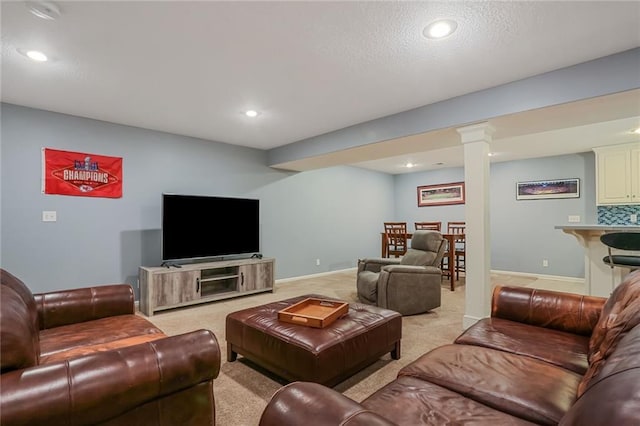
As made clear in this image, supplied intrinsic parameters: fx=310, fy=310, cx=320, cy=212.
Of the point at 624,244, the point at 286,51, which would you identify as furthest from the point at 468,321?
the point at 286,51

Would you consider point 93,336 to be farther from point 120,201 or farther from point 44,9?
point 120,201

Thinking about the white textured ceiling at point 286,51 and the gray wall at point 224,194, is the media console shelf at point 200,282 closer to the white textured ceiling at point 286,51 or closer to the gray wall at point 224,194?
the gray wall at point 224,194

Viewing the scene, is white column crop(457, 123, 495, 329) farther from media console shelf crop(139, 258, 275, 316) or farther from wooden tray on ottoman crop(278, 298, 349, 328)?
media console shelf crop(139, 258, 275, 316)

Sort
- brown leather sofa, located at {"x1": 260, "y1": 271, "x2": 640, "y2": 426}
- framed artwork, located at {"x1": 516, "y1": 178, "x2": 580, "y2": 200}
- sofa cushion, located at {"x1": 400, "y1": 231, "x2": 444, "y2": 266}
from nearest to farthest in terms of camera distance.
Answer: brown leather sofa, located at {"x1": 260, "y1": 271, "x2": 640, "y2": 426}
sofa cushion, located at {"x1": 400, "y1": 231, "x2": 444, "y2": 266}
framed artwork, located at {"x1": 516, "y1": 178, "x2": 580, "y2": 200}

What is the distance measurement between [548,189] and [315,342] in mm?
6093

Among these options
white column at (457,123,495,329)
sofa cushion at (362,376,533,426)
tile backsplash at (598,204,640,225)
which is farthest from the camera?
tile backsplash at (598,204,640,225)

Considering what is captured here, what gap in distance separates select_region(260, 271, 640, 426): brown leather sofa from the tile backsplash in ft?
15.5

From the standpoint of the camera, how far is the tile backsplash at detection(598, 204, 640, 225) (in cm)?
502

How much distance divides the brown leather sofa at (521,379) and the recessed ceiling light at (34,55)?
2873 millimetres

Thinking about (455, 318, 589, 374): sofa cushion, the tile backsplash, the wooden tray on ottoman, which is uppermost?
the tile backsplash

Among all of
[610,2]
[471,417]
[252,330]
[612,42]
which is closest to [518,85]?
[612,42]

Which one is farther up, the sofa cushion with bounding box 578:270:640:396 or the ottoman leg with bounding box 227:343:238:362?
the sofa cushion with bounding box 578:270:640:396

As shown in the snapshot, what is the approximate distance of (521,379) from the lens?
1271mm

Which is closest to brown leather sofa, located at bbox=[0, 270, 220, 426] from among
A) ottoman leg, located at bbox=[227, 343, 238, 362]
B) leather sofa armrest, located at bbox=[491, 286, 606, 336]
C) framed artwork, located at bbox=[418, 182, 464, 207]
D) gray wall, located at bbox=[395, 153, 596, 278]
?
ottoman leg, located at bbox=[227, 343, 238, 362]
